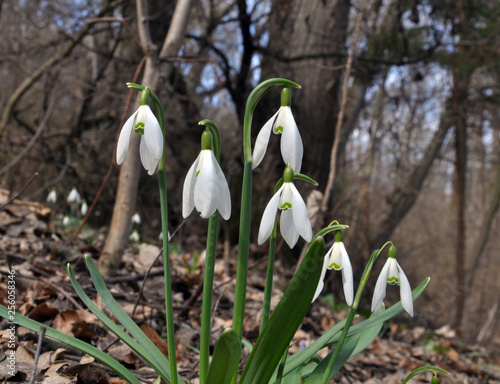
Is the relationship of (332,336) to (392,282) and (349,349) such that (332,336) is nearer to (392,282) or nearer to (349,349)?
(349,349)

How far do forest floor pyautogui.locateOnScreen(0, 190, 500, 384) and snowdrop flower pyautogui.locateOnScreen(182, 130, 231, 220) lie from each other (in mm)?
465

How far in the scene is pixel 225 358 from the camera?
110 centimetres

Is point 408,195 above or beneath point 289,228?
above

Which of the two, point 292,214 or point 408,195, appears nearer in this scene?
point 292,214

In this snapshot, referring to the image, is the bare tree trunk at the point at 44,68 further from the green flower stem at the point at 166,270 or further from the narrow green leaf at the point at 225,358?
the narrow green leaf at the point at 225,358

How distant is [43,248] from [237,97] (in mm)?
3085

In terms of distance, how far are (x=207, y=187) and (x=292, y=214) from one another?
0.81 ft

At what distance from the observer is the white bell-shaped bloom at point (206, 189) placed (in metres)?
1.05

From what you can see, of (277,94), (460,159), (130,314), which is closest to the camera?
(130,314)

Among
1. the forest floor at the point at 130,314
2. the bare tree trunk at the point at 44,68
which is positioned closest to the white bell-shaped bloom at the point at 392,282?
the forest floor at the point at 130,314

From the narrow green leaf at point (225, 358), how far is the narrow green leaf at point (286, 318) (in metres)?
0.06

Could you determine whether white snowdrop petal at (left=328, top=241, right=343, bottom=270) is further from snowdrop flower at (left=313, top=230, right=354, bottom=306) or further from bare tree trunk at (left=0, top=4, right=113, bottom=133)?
bare tree trunk at (left=0, top=4, right=113, bottom=133)

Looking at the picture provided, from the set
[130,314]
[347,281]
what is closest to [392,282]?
[347,281]

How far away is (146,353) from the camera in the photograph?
133 centimetres
